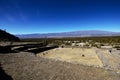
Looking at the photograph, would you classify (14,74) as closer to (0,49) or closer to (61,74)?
(61,74)

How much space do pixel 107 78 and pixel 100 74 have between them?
77cm

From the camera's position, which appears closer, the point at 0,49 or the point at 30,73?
the point at 30,73

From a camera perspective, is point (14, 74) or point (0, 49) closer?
point (14, 74)

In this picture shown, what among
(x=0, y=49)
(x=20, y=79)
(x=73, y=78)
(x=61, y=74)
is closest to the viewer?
(x=20, y=79)

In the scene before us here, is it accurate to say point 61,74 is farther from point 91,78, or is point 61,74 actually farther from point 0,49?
point 0,49

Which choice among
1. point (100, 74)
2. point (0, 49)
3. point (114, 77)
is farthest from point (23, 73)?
point (0, 49)

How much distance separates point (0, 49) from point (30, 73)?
34.2ft

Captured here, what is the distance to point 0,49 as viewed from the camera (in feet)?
58.2

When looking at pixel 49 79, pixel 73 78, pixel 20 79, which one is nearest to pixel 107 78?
pixel 73 78

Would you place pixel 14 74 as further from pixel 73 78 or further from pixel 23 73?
pixel 73 78

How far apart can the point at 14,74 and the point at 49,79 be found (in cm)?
214

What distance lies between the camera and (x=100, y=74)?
950 cm

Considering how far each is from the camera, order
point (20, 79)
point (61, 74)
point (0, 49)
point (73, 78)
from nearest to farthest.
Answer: point (20, 79) < point (73, 78) < point (61, 74) < point (0, 49)

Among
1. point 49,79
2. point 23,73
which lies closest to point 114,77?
point 49,79
